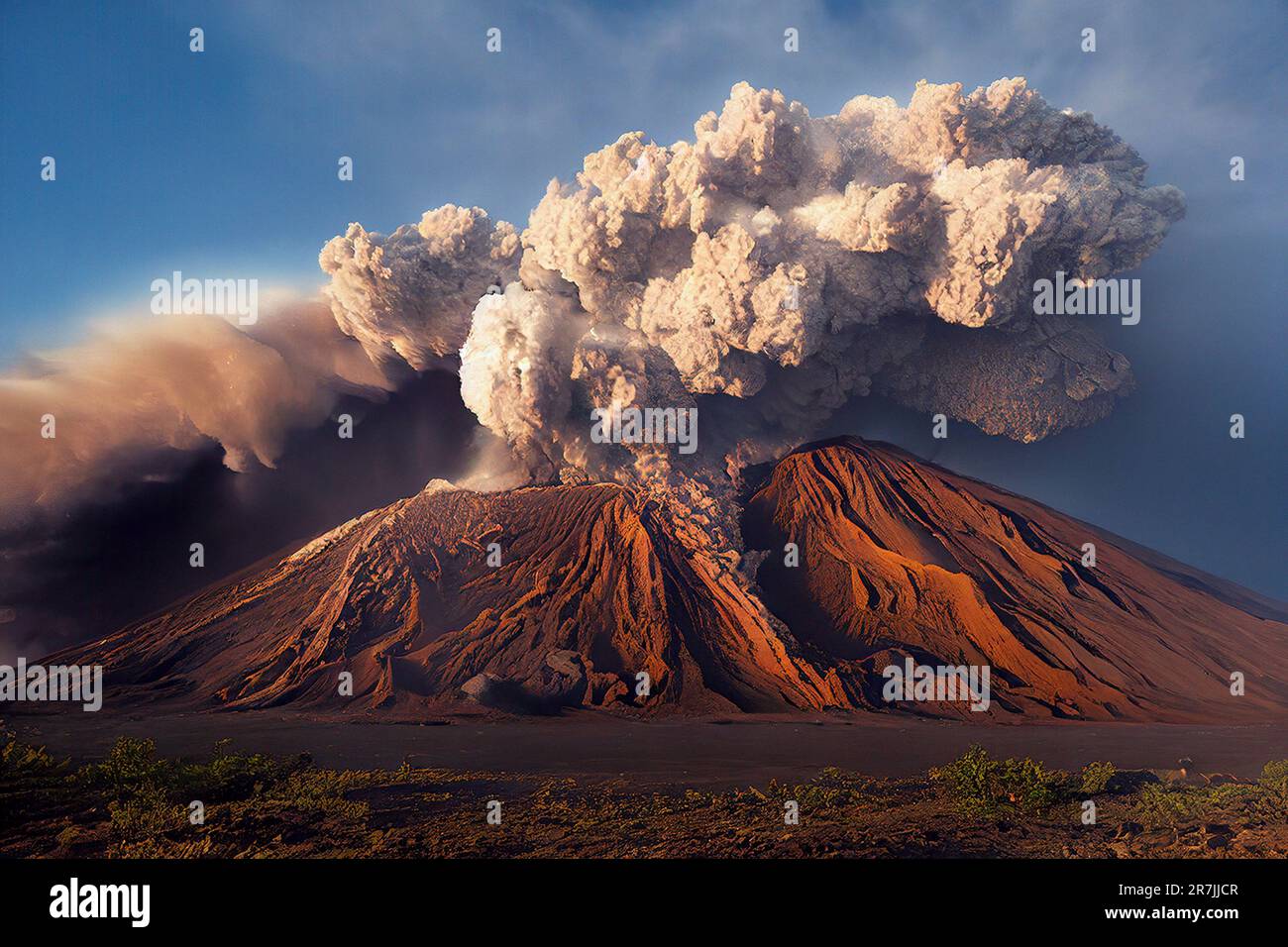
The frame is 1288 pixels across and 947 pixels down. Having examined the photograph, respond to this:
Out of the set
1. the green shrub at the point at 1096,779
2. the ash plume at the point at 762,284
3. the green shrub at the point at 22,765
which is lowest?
the green shrub at the point at 1096,779

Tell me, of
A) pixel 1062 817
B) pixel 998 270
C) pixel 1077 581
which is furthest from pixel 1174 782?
pixel 998 270

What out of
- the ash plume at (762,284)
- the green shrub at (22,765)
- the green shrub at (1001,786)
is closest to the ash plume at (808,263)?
the ash plume at (762,284)

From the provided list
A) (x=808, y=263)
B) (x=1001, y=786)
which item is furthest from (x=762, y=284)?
(x=1001, y=786)

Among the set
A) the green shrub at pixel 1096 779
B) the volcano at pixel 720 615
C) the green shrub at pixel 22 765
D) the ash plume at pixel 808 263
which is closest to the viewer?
the green shrub at pixel 22 765

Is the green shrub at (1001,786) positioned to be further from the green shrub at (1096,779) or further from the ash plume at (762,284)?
the ash plume at (762,284)

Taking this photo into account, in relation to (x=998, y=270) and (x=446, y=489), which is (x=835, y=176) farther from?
(x=446, y=489)

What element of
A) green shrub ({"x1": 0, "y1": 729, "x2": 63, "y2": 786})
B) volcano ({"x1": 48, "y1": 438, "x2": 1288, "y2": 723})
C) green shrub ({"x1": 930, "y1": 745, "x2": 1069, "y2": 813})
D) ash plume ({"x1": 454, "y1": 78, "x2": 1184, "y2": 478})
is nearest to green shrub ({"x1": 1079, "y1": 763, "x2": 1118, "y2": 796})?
green shrub ({"x1": 930, "y1": 745, "x2": 1069, "y2": 813})

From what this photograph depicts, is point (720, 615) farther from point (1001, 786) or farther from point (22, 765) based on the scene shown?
→ point (22, 765)

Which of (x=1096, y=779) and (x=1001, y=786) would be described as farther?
(x=1096, y=779)

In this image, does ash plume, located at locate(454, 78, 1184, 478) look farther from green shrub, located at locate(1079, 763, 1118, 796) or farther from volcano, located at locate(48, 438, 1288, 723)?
green shrub, located at locate(1079, 763, 1118, 796)
